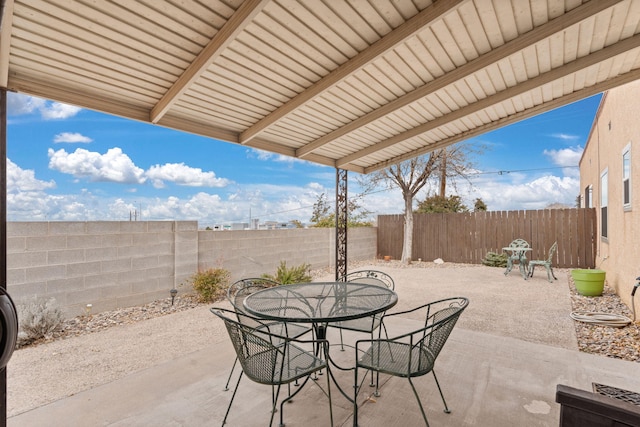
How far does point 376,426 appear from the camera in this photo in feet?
6.48

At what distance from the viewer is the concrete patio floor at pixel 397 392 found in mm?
2061

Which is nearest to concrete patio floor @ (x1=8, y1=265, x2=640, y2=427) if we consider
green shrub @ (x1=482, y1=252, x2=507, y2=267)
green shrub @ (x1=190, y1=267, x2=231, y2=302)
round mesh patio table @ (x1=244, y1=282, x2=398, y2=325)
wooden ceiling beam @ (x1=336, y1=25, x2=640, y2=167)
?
round mesh patio table @ (x1=244, y1=282, x2=398, y2=325)

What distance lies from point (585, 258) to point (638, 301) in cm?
522

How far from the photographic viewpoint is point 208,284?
512cm

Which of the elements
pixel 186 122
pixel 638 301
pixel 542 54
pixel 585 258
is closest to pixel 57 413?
pixel 186 122

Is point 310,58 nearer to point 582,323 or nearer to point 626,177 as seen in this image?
point 582,323

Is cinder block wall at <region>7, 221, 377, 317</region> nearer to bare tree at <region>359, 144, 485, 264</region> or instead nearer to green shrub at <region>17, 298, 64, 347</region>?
green shrub at <region>17, 298, 64, 347</region>

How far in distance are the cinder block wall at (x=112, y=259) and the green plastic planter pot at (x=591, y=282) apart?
224 inches

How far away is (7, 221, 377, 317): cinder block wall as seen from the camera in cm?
381

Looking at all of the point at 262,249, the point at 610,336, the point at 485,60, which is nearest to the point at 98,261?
the point at 262,249

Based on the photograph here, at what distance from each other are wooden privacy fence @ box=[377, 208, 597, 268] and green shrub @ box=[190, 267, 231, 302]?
7104 millimetres

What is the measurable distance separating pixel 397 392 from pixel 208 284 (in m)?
3.58

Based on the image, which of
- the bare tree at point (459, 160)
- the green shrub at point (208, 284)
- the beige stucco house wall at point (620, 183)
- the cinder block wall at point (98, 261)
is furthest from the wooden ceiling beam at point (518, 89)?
the bare tree at point (459, 160)

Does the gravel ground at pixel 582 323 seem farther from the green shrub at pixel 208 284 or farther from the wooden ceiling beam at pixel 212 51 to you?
the wooden ceiling beam at pixel 212 51
